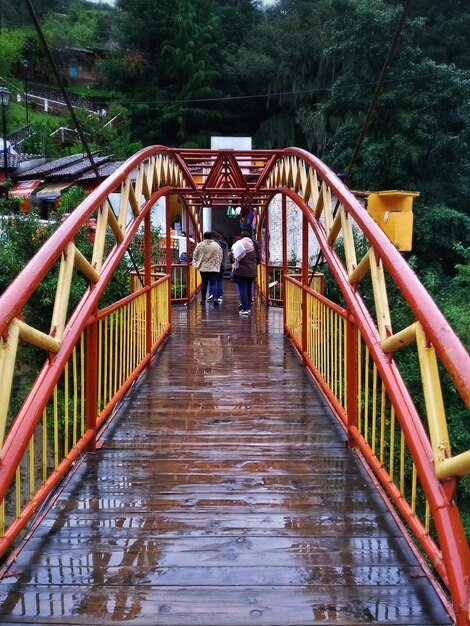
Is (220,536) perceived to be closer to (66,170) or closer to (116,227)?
(116,227)

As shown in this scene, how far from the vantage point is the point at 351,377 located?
4.06 metres

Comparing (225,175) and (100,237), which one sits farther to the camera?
(225,175)

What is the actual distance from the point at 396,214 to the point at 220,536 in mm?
7936

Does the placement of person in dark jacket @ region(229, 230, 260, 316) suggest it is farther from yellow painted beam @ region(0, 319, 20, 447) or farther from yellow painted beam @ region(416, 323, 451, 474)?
yellow painted beam @ region(0, 319, 20, 447)

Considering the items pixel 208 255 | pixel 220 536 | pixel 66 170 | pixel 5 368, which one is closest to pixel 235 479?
pixel 220 536

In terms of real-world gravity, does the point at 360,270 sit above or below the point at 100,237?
below

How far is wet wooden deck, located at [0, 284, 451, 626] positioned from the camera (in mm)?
2334

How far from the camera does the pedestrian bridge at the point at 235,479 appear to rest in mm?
2293

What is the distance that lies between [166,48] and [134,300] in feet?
120

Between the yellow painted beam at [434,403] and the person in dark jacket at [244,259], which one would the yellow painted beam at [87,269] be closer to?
the yellow painted beam at [434,403]

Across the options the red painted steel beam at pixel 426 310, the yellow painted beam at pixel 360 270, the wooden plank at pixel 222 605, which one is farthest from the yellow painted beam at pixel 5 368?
the yellow painted beam at pixel 360 270

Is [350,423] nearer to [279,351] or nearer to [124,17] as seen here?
[279,351]

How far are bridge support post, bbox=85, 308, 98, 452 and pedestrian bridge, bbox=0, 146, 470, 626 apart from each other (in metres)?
0.01

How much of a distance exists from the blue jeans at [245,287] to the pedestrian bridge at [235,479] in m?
4.29
